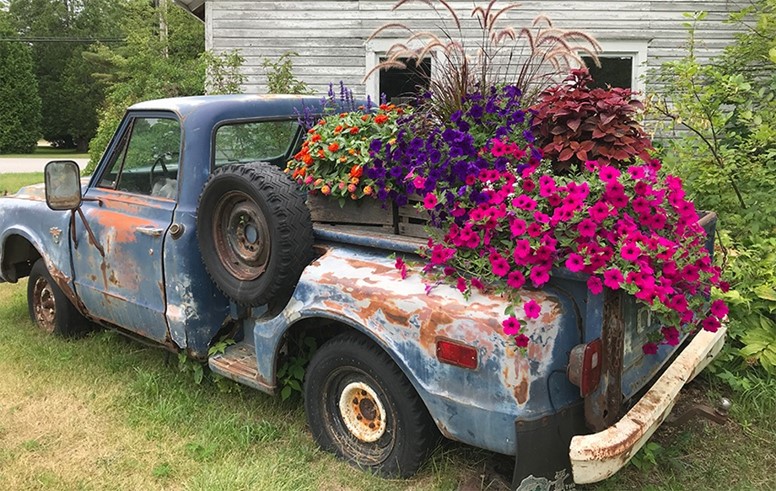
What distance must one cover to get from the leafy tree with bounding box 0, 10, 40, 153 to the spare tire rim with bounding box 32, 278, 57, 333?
3298 cm

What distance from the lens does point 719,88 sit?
429 centimetres

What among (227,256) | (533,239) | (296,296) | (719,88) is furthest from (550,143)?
(719,88)

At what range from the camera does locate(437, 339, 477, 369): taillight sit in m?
2.40

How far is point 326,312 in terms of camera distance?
9.41 ft

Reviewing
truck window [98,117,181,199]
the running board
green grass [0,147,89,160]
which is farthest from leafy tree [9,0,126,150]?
the running board

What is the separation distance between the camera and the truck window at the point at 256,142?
12.3 ft

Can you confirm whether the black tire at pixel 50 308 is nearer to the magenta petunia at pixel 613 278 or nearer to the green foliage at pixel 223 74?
the magenta petunia at pixel 613 278

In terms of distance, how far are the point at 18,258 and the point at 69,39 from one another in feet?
144

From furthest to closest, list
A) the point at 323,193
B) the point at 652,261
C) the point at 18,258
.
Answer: the point at 18,258 < the point at 323,193 < the point at 652,261

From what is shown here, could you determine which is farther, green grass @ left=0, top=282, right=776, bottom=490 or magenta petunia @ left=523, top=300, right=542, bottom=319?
green grass @ left=0, top=282, right=776, bottom=490

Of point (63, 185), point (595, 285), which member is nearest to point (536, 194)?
point (595, 285)

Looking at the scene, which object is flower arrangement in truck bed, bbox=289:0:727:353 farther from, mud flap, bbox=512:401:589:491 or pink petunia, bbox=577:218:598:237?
mud flap, bbox=512:401:589:491

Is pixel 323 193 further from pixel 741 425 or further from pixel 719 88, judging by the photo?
pixel 719 88

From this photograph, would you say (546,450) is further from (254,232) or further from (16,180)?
(16,180)
